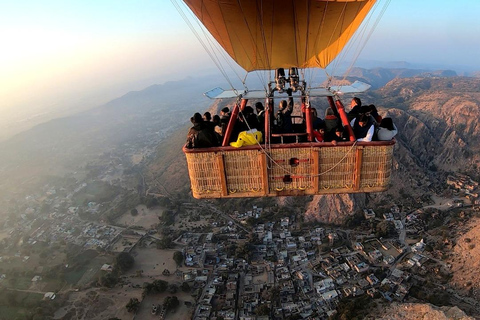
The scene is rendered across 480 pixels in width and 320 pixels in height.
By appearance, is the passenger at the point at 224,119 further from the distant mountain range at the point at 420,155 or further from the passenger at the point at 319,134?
the distant mountain range at the point at 420,155

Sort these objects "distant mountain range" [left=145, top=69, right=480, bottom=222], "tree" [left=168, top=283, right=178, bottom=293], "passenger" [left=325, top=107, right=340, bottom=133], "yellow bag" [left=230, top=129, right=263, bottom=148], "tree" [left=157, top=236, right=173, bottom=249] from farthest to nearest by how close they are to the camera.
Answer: "distant mountain range" [left=145, top=69, right=480, bottom=222] < "tree" [left=157, top=236, right=173, bottom=249] < "tree" [left=168, top=283, right=178, bottom=293] < "passenger" [left=325, top=107, right=340, bottom=133] < "yellow bag" [left=230, top=129, right=263, bottom=148]

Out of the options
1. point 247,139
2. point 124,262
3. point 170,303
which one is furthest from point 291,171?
point 124,262

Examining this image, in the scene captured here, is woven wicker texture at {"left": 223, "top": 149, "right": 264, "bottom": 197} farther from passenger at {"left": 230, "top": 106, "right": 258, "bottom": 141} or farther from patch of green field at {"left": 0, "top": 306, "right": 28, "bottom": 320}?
patch of green field at {"left": 0, "top": 306, "right": 28, "bottom": 320}

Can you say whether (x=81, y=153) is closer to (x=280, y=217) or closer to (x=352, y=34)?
(x=280, y=217)

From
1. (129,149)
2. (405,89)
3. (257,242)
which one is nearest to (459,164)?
(257,242)

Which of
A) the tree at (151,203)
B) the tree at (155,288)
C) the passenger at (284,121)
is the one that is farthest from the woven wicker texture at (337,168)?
Answer: the tree at (151,203)

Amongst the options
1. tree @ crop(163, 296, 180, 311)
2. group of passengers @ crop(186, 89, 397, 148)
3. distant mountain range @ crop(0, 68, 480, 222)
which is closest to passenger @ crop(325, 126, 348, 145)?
group of passengers @ crop(186, 89, 397, 148)
